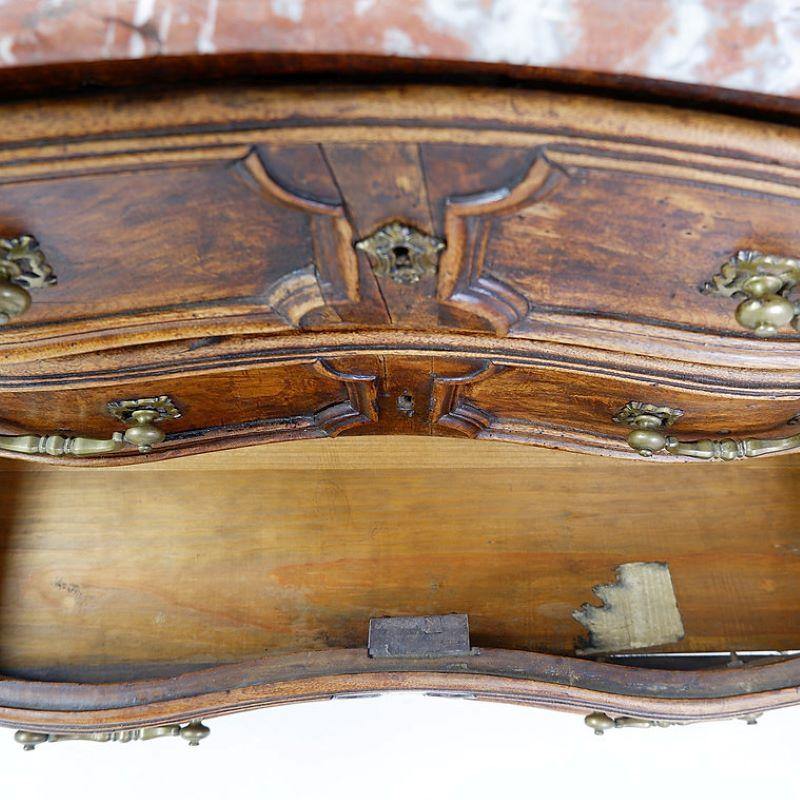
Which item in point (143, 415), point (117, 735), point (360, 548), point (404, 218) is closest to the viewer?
point (404, 218)

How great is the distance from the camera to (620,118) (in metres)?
0.35

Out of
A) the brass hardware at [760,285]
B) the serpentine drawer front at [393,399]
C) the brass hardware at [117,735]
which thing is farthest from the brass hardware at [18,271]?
the brass hardware at [117,735]

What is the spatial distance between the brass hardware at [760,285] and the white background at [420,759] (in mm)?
851

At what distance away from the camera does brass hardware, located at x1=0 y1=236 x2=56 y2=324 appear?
1.50 feet

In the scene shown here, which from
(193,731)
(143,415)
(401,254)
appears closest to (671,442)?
(401,254)

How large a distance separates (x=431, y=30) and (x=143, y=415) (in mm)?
528

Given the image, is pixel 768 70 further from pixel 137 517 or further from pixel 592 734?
pixel 592 734

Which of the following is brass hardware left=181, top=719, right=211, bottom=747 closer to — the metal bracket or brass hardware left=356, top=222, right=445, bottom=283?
the metal bracket

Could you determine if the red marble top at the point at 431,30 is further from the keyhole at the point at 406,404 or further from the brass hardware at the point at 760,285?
the keyhole at the point at 406,404

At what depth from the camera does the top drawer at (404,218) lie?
1.15 ft

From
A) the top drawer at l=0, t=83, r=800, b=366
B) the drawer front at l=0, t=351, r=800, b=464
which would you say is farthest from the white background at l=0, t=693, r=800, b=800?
the top drawer at l=0, t=83, r=800, b=366

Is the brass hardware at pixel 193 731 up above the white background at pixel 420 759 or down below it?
below

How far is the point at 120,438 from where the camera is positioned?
2.51 feet

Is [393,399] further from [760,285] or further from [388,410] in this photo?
[760,285]
